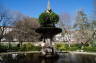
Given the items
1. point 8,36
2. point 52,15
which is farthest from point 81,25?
point 52,15

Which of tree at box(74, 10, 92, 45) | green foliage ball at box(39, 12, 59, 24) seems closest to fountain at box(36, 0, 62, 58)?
green foliage ball at box(39, 12, 59, 24)

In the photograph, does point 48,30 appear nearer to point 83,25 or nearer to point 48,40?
point 48,40

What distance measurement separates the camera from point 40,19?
21.7 meters

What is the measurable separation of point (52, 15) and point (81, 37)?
3833cm

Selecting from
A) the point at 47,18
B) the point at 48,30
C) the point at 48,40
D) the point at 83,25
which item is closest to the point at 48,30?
the point at 48,30

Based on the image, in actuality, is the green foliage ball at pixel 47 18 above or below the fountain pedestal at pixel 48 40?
above

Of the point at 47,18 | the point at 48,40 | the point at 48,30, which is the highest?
the point at 47,18

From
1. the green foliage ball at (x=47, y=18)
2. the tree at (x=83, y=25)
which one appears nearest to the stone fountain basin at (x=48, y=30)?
the green foliage ball at (x=47, y=18)

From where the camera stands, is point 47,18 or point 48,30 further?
point 47,18

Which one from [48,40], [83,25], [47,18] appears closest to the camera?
[47,18]

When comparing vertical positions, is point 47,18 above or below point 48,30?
above

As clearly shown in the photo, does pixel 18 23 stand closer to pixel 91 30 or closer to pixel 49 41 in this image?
pixel 91 30

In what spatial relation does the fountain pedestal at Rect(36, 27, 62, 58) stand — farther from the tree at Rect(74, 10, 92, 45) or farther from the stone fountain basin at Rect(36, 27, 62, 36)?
the tree at Rect(74, 10, 92, 45)

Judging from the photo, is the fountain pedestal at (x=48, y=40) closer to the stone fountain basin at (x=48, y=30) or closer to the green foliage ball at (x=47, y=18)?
the stone fountain basin at (x=48, y=30)
